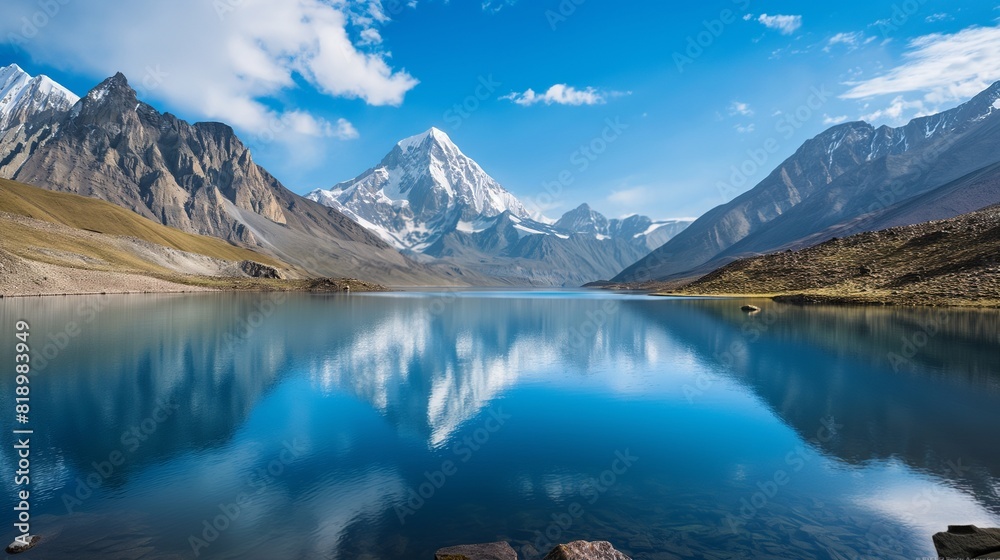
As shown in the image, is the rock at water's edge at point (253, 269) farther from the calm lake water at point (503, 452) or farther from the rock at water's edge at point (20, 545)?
the rock at water's edge at point (20, 545)

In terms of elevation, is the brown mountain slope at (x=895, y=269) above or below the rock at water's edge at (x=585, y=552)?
above

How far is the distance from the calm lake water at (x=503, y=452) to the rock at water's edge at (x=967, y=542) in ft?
1.24

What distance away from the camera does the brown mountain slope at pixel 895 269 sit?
70250 millimetres

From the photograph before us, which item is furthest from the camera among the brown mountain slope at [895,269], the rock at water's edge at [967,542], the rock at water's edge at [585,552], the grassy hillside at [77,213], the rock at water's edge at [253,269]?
the rock at water's edge at [253,269]

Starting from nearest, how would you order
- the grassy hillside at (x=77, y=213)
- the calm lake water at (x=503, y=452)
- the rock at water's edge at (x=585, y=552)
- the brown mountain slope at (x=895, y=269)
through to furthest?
1. the rock at water's edge at (x=585, y=552)
2. the calm lake water at (x=503, y=452)
3. the brown mountain slope at (x=895, y=269)
4. the grassy hillside at (x=77, y=213)

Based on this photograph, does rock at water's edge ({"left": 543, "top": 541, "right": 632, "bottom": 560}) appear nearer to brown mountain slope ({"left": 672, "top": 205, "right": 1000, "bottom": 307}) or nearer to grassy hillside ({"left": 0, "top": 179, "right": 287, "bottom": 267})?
brown mountain slope ({"left": 672, "top": 205, "right": 1000, "bottom": 307})

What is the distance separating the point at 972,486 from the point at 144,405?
2786 cm

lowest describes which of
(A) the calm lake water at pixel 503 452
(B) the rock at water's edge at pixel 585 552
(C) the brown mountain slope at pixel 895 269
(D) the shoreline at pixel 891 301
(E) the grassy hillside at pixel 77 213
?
(A) the calm lake water at pixel 503 452

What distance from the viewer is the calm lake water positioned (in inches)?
411

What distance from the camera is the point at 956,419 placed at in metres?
17.9

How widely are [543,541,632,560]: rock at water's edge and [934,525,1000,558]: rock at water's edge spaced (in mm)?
6298

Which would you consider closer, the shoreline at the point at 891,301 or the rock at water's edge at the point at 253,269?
the shoreline at the point at 891,301

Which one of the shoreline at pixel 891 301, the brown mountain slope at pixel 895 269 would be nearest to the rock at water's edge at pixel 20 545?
the shoreline at pixel 891 301

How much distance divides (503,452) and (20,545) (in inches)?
444
